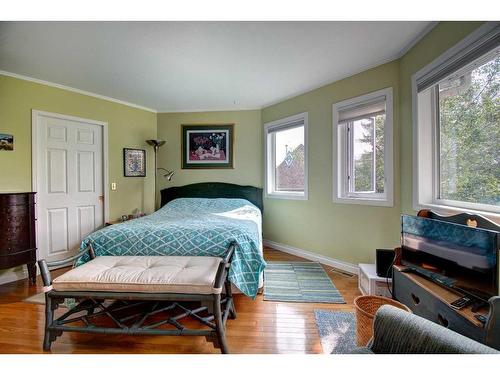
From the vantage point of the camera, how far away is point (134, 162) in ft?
12.5

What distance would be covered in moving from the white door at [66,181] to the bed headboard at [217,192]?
111 centimetres

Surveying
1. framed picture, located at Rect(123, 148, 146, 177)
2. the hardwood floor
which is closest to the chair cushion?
the hardwood floor

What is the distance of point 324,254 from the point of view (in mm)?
3123

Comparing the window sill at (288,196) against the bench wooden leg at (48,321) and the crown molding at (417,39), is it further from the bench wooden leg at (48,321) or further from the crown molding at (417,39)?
the bench wooden leg at (48,321)

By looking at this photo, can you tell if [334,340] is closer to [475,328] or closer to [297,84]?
[475,328]

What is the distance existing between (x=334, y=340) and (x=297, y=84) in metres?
2.79

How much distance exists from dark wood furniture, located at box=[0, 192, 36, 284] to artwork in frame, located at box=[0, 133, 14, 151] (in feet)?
1.96

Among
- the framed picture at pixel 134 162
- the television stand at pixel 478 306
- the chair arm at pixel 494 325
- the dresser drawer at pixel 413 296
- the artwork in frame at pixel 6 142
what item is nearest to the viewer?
the chair arm at pixel 494 325

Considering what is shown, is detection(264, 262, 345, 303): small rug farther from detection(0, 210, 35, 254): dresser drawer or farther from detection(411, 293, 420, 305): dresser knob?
detection(0, 210, 35, 254): dresser drawer

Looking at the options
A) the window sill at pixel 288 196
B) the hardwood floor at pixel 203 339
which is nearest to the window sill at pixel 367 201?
the window sill at pixel 288 196

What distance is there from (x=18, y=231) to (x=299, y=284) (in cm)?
299

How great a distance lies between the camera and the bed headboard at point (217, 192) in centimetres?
380

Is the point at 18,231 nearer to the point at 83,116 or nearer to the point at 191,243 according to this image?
the point at 83,116
